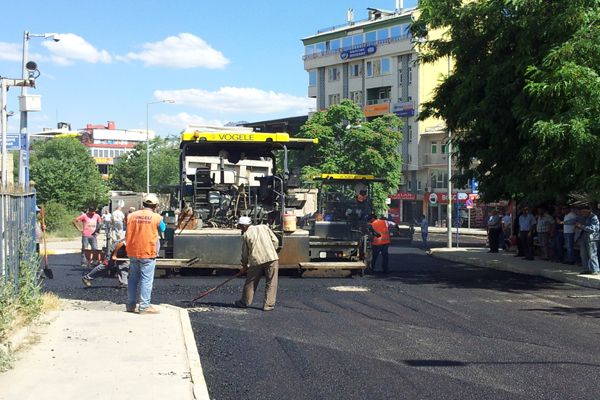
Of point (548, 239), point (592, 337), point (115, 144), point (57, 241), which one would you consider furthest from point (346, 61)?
point (115, 144)

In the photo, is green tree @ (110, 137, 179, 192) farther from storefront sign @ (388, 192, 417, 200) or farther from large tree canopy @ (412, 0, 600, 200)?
large tree canopy @ (412, 0, 600, 200)

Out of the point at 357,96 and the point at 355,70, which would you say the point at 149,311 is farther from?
the point at 355,70

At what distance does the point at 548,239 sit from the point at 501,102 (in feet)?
17.5

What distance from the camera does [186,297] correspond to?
1211 cm

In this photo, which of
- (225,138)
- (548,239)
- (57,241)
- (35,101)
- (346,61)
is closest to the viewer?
(225,138)

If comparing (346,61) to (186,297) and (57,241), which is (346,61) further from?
(186,297)

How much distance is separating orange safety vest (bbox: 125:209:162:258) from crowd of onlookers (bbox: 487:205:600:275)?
968 cm

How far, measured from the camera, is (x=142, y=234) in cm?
1009

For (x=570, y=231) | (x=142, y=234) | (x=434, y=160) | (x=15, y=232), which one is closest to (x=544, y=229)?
(x=570, y=231)

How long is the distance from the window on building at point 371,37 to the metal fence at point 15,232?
5815cm

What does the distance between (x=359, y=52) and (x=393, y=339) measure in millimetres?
59837

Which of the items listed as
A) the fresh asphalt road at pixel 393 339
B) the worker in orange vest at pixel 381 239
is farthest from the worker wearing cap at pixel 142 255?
the worker in orange vest at pixel 381 239

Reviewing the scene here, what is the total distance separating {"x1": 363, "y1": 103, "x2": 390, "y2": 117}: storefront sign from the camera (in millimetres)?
63312

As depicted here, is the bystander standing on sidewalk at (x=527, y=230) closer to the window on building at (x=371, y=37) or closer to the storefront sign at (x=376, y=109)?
the storefront sign at (x=376, y=109)
